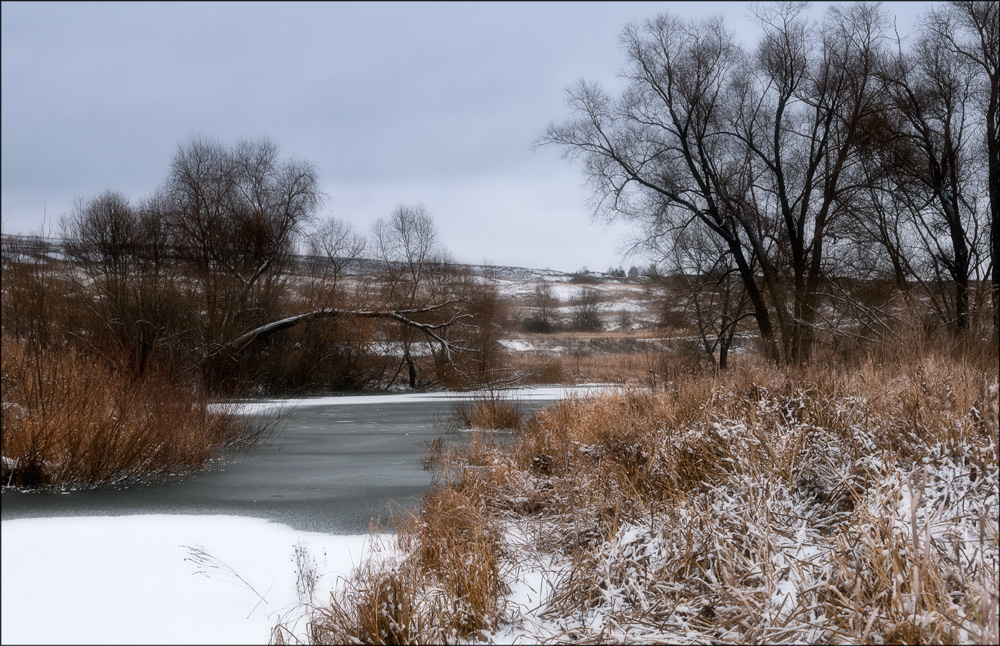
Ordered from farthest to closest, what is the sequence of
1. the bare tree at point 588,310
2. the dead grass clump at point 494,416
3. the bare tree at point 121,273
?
the bare tree at point 588,310 → the bare tree at point 121,273 → the dead grass clump at point 494,416

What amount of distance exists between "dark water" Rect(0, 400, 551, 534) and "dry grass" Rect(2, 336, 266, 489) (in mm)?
323

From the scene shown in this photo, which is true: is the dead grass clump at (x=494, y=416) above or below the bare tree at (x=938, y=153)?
below

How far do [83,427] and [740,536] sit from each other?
698 cm

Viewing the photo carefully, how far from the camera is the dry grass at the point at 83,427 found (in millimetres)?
7746

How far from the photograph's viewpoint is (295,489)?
8680 mm

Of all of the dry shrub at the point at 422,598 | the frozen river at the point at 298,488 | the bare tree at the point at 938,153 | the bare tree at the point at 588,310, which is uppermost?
the bare tree at the point at 938,153

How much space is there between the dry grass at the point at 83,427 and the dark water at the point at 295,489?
323 mm

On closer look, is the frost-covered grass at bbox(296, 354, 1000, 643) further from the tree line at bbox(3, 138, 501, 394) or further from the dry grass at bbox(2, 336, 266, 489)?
the tree line at bbox(3, 138, 501, 394)

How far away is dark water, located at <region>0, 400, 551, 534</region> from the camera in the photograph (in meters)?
7.13

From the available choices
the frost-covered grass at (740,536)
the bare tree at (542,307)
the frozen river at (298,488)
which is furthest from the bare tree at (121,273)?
the bare tree at (542,307)

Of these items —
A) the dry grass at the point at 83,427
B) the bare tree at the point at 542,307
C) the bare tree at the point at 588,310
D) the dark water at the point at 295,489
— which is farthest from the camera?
the bare tree at the point at 588,310

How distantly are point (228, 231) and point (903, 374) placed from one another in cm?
2471

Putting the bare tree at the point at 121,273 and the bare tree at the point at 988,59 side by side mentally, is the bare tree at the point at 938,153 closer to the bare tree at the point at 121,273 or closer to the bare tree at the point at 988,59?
the bare tree at the point at 988,59

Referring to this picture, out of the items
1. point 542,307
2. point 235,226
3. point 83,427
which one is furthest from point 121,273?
point 542,307
